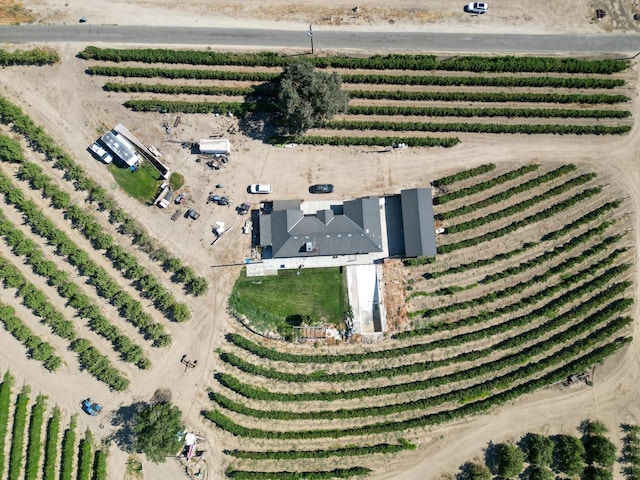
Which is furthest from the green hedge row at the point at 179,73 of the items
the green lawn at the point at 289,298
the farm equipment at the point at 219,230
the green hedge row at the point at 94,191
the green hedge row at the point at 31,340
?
the green hedge row at the point at 31,340

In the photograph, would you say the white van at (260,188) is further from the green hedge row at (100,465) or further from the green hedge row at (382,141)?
the green hedge row at (100,465)

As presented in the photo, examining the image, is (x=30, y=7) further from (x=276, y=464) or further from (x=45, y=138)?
(x=276, y=464)

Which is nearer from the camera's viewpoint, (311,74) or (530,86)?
(311,74)

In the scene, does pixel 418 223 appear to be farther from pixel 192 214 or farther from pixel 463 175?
pixel 192 214

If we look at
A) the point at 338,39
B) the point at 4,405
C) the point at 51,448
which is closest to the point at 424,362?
the point at 338,39

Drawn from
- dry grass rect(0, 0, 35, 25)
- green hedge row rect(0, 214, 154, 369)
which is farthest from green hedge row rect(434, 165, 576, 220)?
dry grass rect(0, 0, 35, 25)

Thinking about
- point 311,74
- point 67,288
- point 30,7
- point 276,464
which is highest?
point 30,7

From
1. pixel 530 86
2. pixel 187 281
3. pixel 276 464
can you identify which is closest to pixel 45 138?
pixel 187 281
